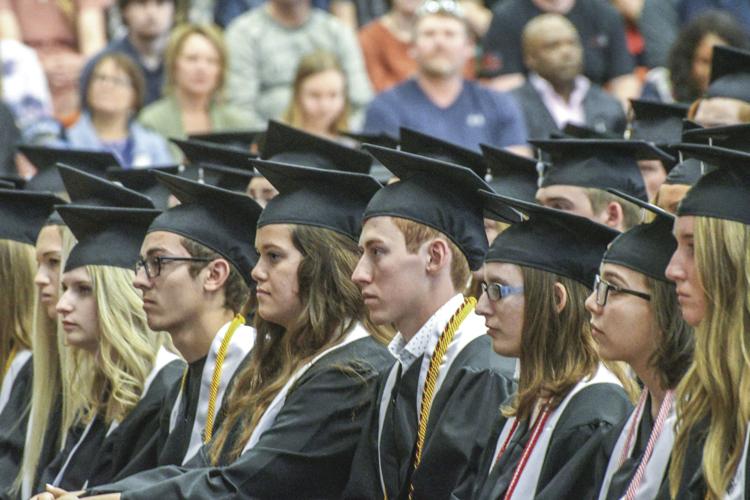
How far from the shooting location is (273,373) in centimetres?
531

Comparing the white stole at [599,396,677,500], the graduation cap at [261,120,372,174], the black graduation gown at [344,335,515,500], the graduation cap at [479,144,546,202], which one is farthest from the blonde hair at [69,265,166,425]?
the white stole at [599,396,677,500]

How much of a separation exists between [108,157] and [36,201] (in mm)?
1174

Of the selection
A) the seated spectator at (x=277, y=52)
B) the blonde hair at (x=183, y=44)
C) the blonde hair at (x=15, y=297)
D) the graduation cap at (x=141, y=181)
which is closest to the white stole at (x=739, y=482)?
the blonde hair at (x=15, y=297)

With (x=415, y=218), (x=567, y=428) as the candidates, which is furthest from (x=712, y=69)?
(x=567, y=428)

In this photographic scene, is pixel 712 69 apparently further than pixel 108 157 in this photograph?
No

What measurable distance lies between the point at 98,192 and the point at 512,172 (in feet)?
6.13

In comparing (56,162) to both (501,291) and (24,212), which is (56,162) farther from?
(501,291)

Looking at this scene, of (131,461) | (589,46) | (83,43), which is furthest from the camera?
(83,43)

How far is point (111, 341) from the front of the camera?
19.5ft

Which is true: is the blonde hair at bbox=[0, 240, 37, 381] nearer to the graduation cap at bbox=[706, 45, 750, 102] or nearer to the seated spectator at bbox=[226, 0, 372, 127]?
the graduation cap at bbox=[706, 45, 750, 102]

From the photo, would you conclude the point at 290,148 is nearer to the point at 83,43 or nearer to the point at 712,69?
the point at 712,69

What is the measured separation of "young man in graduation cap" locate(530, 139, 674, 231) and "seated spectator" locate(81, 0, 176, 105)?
5540 mm

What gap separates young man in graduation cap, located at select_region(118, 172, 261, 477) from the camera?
561cm

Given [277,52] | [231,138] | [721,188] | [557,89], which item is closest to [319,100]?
[231,138]
